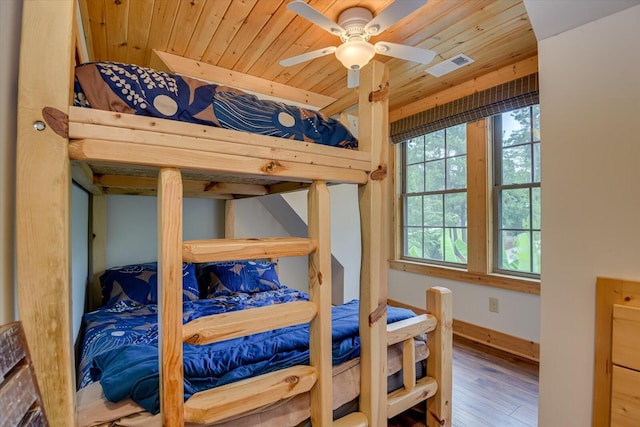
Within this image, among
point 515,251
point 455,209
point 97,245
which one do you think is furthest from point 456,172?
point 97,245

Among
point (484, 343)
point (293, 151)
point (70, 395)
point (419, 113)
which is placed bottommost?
point (484, 343)

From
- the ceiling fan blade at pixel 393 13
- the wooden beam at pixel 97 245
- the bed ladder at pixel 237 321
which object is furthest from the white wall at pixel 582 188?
the wooden beam at pixel 97 245

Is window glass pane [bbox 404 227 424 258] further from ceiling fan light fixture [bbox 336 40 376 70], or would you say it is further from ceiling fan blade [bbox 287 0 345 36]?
ceiling fan blade [bbox 287 0 345 36]

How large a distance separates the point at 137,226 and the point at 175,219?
2.30 meters

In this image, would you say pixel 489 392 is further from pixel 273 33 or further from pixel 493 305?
pixel 273 33

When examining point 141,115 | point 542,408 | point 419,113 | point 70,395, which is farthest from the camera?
point 419,113

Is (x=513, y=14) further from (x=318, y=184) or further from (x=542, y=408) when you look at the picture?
(x=542, y=408)

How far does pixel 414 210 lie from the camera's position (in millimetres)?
3721

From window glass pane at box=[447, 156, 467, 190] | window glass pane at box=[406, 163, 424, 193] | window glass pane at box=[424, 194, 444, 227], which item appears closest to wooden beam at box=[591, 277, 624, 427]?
window glass pane at box=[447, 156, 467, 190]

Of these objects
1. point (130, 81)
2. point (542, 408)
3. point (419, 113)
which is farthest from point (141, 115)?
point (419, 113)

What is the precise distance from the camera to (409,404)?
4.79 feet

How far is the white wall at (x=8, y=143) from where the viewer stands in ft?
2.22

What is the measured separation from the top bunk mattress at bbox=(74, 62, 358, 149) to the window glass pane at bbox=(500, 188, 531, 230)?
7.80 feet

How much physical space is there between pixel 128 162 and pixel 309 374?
0.88 metres
